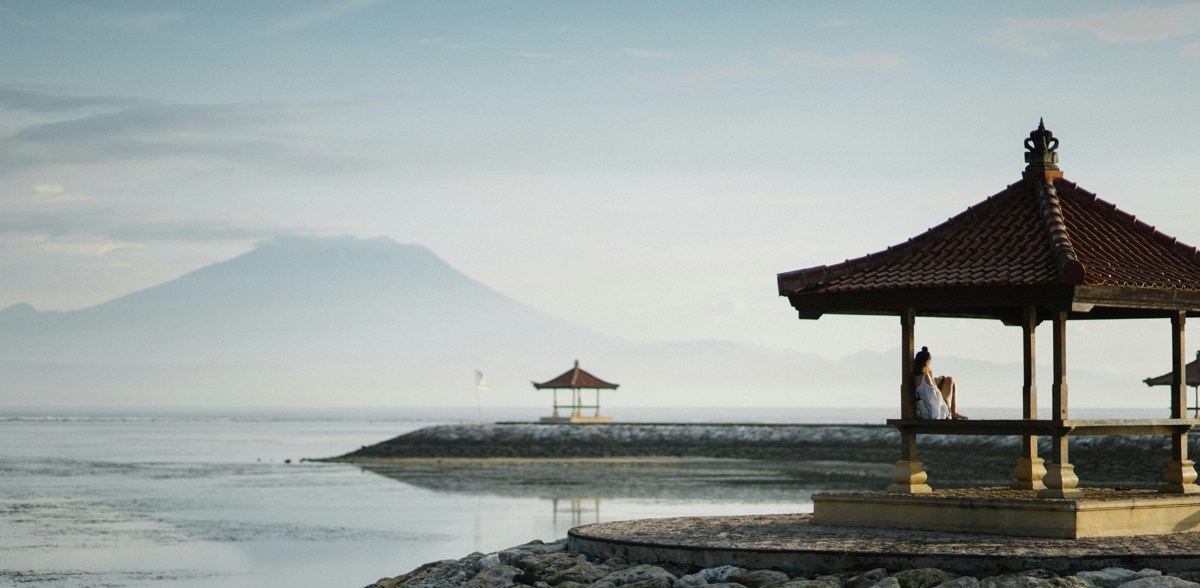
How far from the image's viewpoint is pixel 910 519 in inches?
626

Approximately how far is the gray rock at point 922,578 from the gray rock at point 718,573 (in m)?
1.46

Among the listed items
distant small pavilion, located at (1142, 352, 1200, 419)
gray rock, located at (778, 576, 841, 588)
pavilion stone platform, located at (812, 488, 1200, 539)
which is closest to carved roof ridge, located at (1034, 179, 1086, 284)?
pavilion stone platform, located at (812, 488, 1200, 539)

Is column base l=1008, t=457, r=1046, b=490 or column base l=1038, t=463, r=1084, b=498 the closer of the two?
column base l=1038, t=463, r=1084, b=498

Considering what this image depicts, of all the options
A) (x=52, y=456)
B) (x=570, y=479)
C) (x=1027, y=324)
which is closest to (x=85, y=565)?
(x=1027, y=324)

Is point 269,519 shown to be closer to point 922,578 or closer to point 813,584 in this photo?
point 813,584

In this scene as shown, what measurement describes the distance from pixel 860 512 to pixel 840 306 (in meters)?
2.22

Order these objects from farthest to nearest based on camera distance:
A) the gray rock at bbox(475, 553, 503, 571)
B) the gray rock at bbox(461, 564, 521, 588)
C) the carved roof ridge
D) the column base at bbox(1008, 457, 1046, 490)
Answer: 1. the column base at bbox(1008, 457, 1046, 490)
2. the gray rock at bbox(475, 553, 503, 571)
3. the gray rock at bbox(461, 564, 521, 588)
4. the carved roof ridge

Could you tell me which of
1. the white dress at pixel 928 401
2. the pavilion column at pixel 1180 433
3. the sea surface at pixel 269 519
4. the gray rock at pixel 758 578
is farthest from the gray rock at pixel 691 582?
the sea surface at pixel 269 519

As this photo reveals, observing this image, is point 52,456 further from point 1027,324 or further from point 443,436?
point 1027,324

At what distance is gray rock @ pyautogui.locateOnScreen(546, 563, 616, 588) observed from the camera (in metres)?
14.6

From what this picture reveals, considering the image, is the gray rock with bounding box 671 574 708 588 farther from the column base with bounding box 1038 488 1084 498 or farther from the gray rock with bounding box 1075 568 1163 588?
the column base with bounding box 1038 488 1084 498

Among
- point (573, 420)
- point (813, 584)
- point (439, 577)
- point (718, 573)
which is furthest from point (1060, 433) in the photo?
point (573, 420)

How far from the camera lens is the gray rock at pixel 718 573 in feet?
44.5

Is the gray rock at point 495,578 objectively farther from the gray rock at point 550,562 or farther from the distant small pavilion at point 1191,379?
the distant small pavilion at point 1191,379
